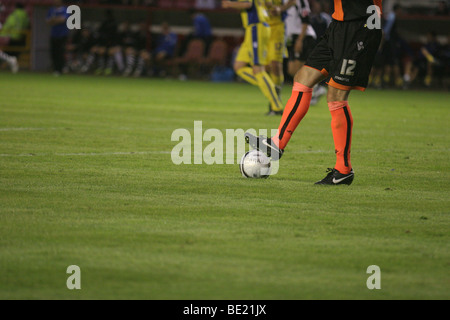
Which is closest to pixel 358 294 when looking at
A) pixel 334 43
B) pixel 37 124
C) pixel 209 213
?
pixel 209 213

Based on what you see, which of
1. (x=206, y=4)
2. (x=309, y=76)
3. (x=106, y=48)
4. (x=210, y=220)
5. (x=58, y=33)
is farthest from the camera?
(x=206, y=4)

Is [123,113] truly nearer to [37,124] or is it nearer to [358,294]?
[37,124]

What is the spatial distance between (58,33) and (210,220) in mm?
25445

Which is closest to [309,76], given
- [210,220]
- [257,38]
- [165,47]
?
[210,220]

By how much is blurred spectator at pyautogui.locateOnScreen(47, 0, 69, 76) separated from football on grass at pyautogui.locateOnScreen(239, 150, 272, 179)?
2274cm

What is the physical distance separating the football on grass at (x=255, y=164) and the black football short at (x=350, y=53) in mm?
893

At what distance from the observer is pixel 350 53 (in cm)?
821

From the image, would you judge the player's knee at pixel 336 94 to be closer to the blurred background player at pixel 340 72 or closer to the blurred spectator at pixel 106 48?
the blurred background player at pixel 340 72

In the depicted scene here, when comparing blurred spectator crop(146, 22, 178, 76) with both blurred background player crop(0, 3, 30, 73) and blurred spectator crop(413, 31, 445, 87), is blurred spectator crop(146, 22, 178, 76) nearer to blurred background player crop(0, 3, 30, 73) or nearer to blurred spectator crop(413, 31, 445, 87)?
blurred background player crop(0, 3, 30, 73)

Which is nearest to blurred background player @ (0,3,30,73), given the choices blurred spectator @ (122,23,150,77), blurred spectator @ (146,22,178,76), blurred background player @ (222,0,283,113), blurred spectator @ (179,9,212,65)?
blurred spectator @ (122,23,150,77)

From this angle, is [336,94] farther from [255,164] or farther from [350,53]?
[255,164]

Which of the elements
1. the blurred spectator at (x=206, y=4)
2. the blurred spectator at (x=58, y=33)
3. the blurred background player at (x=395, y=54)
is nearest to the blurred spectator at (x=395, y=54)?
the blurred background player at (x=395, y=54)

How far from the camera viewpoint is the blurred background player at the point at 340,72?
821 centimetres
